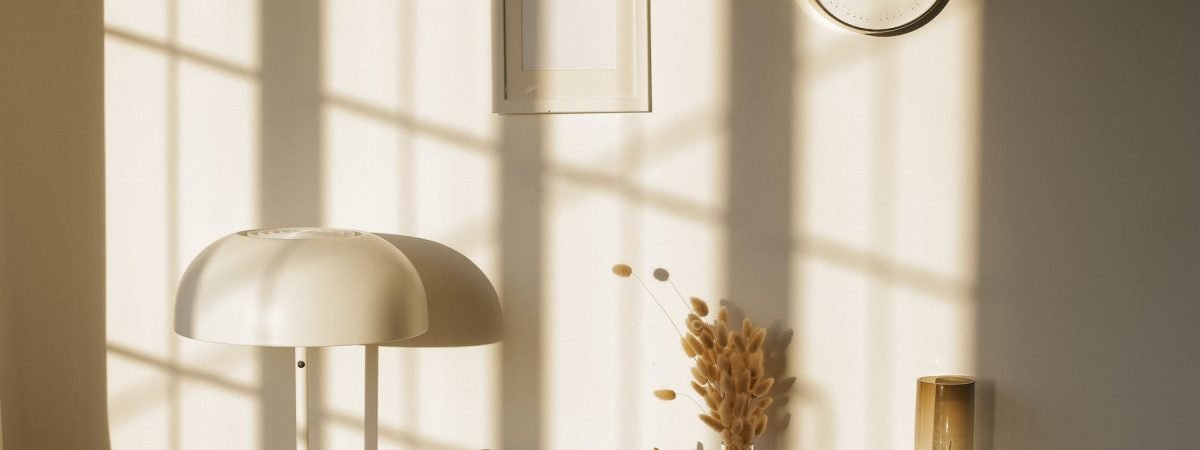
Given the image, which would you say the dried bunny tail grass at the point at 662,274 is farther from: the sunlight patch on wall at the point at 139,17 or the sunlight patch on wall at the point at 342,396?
the sunlight patch on wall at the point at 139,17

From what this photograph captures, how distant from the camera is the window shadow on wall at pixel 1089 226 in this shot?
2.26 meters

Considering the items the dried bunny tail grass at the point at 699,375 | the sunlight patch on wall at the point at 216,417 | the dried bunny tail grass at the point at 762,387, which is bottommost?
the sunlight patch on wall at the point at 216,417

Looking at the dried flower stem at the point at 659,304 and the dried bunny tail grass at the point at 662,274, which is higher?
the dried bunny tail grass at the point at 662,274

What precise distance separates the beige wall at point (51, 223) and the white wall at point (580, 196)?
0.05 m

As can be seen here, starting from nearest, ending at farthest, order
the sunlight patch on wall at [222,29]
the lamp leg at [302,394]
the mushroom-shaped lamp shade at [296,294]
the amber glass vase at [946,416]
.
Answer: the mushroom-shaped lamp shade at [296,294], the lamp leg at [302,394], the amber glass vase at [946,416], the sunlight patch on wall at [222,29]

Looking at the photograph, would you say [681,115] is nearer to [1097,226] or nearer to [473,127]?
[473,127]

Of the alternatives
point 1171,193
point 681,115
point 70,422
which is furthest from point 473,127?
point 1171,193

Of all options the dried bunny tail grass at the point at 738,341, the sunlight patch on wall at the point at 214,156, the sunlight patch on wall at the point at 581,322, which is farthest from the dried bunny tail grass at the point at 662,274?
the sunlight patch on wall at the point at 214,156

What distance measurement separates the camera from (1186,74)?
2.26 m

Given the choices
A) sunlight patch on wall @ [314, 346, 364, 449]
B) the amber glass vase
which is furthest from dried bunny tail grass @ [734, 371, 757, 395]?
sunlight patch on wall @ [314, 346, 364, 449]

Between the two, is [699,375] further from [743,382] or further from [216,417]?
[216,417]

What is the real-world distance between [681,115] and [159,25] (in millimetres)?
1257

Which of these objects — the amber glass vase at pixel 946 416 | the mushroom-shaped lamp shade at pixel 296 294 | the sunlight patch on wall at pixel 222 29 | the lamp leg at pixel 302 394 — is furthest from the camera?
the sunlight patch on wall at pixel 222 29

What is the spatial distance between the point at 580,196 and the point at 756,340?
0.53 m
